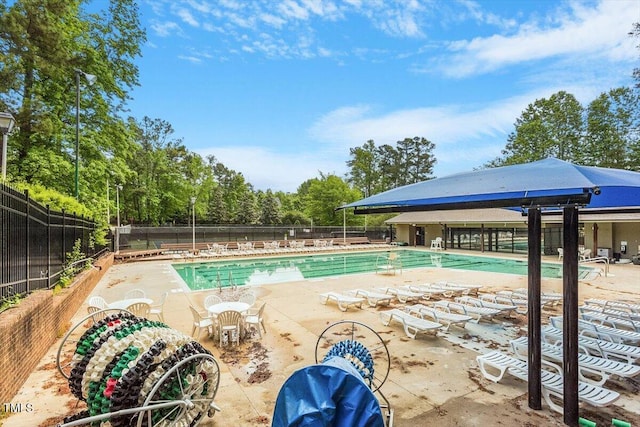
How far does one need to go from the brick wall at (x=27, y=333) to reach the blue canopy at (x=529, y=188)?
4559mm

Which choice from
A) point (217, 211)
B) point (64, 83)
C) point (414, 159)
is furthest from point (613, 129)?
point (217, 211)

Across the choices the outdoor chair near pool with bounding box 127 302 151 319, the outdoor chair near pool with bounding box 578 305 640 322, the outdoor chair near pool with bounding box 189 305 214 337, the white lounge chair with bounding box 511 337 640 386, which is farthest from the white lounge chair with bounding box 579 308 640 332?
the outdoor chair near pool with bounding box 127 302 151 319

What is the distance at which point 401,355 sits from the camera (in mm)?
5273

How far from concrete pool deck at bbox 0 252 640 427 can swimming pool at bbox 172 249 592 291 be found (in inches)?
184

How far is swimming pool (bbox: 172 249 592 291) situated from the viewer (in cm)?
1391

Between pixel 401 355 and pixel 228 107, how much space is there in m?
33.0

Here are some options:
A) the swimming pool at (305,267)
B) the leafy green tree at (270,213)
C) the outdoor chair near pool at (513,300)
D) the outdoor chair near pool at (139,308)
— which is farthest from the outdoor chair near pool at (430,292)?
the leafy green tree at (270,213)

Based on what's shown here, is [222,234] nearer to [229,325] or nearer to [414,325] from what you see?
[229,325]

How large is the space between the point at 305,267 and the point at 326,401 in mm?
15952

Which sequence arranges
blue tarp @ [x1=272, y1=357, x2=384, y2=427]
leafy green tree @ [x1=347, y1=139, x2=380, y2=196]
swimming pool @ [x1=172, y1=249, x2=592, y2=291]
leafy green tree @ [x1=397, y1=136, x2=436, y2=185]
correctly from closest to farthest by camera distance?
blue tarp @ [x1=272, y1=357, x2=384, y2=427]
swimming pool @ [x1=172, y1=249, x2=592, y2=291]
leafy green tree @ [x1=347, y1=139, x2=380, y2=196]
leafy green tree @ [x1=397, y1=136, x2=436, y2=185]

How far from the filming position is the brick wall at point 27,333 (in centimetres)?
364

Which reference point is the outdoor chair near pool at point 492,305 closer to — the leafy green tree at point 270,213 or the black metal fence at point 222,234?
the black metal fence at point 222,234

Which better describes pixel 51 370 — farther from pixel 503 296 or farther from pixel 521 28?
pixel 521 28

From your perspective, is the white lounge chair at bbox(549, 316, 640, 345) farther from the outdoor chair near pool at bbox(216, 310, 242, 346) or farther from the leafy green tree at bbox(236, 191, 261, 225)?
the leafy green tree at bbox(236, 191, 261, 225)
